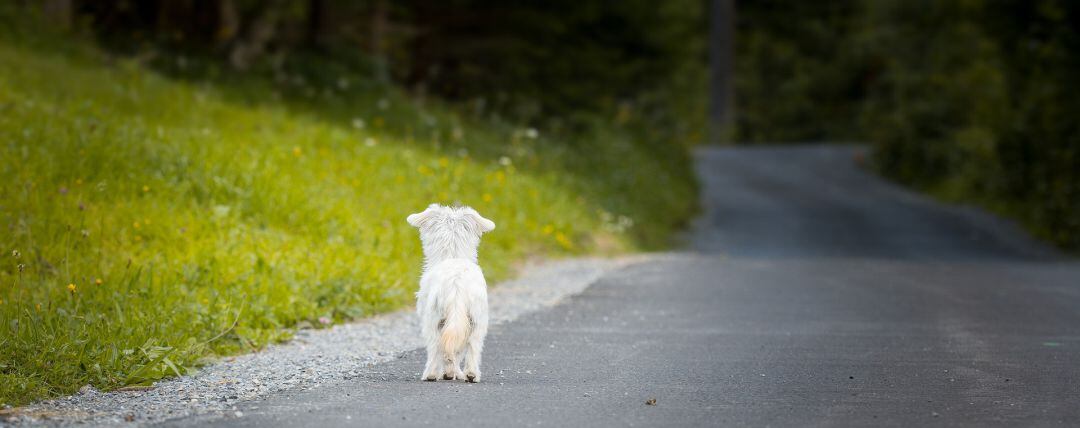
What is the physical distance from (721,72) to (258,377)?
159ft

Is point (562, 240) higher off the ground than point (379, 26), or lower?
lower

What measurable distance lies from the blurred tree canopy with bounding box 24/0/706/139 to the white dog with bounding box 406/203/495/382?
18.3 meters

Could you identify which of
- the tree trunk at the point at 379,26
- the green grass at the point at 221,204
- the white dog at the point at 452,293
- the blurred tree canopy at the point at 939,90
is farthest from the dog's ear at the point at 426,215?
the blurred tree canopy at the point at 939,90

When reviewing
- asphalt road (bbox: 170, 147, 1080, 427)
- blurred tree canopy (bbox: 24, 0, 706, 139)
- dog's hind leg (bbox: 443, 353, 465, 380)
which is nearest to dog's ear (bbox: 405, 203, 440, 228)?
Result: dog's hind leg (bbox: 443, 353, 465, 380)

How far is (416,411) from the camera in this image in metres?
7.40

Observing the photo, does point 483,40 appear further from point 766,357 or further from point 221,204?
point 766,357

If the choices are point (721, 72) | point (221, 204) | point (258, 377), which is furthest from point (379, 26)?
point (721, 72)

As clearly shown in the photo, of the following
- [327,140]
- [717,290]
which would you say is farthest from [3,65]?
[717,290]

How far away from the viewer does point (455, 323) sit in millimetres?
8070

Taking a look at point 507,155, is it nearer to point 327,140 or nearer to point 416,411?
point 327,140

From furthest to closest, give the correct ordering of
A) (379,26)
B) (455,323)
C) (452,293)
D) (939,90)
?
1. (939,90)
2. (379,26)
3. (452,293)
4. (455,323)

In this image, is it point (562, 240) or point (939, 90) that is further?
point (939, 90)

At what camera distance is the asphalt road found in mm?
7504

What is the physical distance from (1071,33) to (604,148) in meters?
10.2
